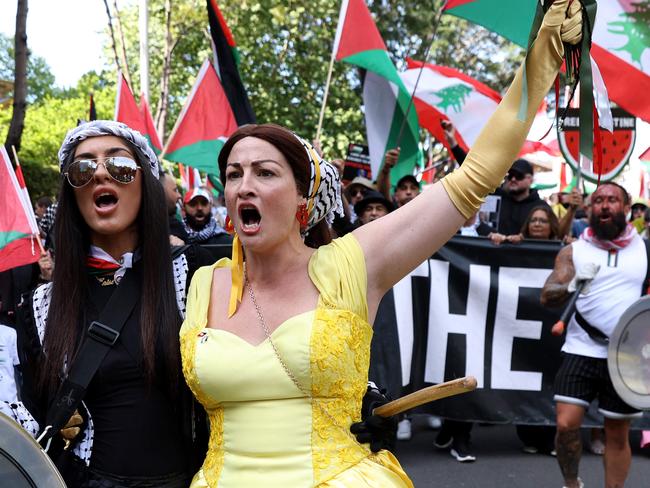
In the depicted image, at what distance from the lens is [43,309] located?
2658 mm

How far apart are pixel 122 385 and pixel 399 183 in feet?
19.0

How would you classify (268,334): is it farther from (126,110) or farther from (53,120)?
(53,120)

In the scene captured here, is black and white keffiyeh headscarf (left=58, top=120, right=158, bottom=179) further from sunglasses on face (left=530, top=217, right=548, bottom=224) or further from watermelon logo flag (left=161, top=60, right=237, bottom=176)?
watermelon logo flag (left=161, top=60, right=237, bottom=176)

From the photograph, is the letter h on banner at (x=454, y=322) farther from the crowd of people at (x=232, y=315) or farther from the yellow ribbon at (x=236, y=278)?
the yellow ribbon at (x=236, y=278)

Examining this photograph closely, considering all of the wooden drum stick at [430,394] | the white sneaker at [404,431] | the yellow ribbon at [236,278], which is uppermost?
the yellow ribbon at [236,278]

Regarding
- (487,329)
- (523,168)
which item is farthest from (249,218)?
(523,168)

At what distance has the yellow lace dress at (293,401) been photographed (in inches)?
88.7

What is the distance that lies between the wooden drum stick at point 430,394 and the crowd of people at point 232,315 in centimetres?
5

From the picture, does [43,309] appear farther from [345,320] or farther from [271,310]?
[345,320]

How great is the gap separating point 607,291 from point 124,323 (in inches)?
153

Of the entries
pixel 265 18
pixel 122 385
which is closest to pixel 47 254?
pixel 122 385

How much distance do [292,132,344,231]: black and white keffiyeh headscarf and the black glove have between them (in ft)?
1.93

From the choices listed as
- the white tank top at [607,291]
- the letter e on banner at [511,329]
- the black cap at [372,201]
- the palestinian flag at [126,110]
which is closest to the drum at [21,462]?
the white tank top at [607,291]

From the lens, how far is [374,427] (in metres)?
2.34
